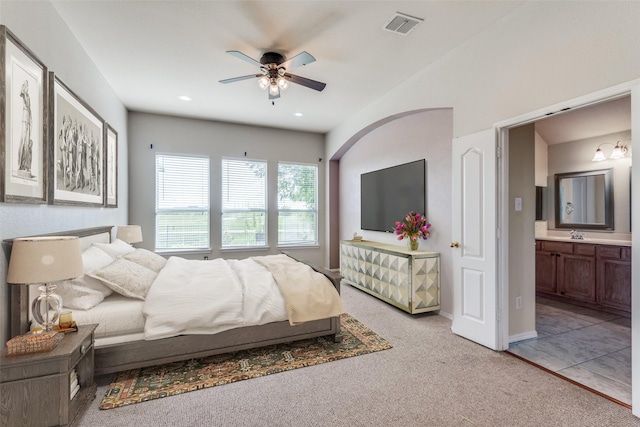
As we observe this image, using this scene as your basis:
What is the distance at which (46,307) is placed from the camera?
1.86m

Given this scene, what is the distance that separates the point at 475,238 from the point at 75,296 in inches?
139

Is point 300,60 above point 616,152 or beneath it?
above

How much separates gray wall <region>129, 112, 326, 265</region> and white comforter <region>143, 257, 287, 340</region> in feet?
8.87

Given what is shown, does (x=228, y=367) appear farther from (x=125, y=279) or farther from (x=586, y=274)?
(x=586, y=274)

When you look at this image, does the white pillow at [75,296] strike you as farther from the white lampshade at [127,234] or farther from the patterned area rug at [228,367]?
the white lampshade at [127,234]

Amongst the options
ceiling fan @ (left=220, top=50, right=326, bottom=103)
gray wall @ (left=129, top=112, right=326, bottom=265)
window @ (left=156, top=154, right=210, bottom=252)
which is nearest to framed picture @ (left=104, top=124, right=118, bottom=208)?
gray wall @ (left=129, top=112, right=326, bottom=265)

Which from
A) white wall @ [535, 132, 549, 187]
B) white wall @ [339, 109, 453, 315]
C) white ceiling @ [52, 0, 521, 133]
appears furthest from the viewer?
white wall @ [535, 132, 549, 187]

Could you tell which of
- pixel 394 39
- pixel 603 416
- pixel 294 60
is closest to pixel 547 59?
pixel 394 39

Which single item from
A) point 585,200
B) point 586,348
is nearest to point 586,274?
point 585,200

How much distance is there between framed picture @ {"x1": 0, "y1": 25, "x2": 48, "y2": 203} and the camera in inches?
70.1

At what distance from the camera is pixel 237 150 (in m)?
5.75

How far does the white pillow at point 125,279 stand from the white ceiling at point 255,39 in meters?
2.25

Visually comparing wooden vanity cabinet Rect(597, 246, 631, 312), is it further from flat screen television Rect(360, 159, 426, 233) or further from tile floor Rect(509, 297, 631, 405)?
flat screen television Rect(360, 159, 426, 233)

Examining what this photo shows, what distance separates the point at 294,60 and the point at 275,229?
12.5 ft
